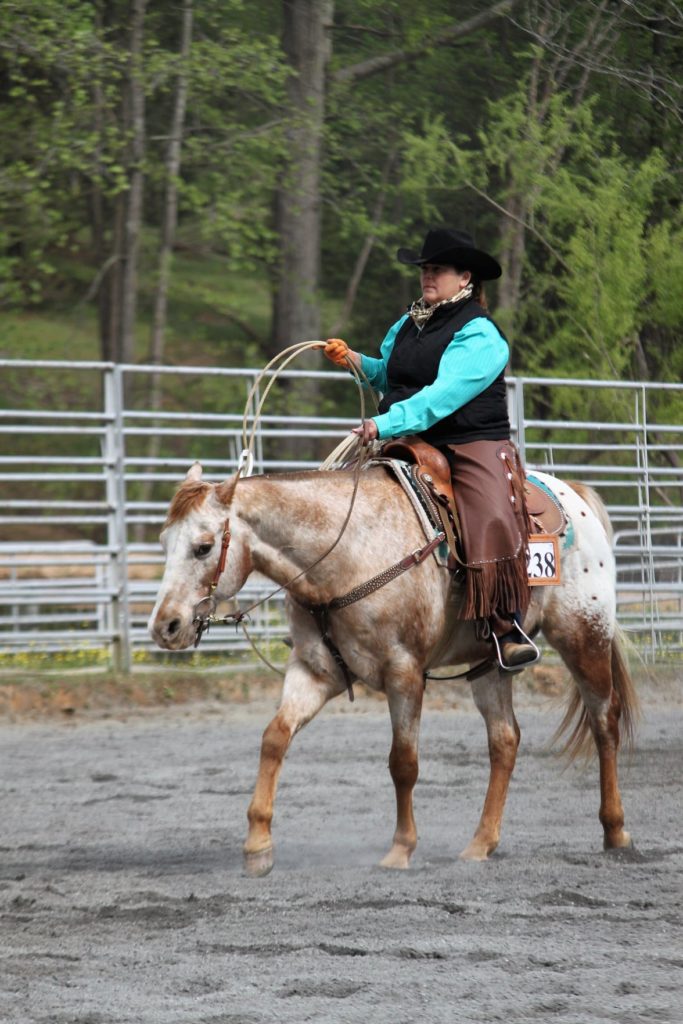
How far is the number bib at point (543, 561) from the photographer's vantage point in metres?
6.03

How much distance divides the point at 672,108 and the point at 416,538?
488 inches

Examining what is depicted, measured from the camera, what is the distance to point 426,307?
5852 millimetres

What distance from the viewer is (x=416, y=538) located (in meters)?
5.62

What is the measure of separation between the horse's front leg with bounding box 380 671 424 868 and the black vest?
978 millimetres

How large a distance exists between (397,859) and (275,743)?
0.66 m

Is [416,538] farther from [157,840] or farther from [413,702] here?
[157,840]

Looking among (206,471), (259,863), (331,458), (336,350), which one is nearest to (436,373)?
(336,350)

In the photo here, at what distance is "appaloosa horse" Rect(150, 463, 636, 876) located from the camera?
5.14m

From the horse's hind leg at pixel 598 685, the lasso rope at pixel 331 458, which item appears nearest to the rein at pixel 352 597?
the lasso rope at pixel 331 458

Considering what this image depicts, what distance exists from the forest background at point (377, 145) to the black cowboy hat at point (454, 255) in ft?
29.7

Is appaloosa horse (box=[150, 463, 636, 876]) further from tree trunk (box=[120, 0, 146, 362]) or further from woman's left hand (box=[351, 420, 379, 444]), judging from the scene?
tree trunk (box=[120, 0, 146, 362])

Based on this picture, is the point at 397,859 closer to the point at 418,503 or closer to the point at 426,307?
the point at 418,503

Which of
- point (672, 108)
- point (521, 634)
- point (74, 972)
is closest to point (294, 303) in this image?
point (672, 108)

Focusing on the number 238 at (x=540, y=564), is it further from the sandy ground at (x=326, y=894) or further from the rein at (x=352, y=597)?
the sandy ground at (x=326, y=894)
